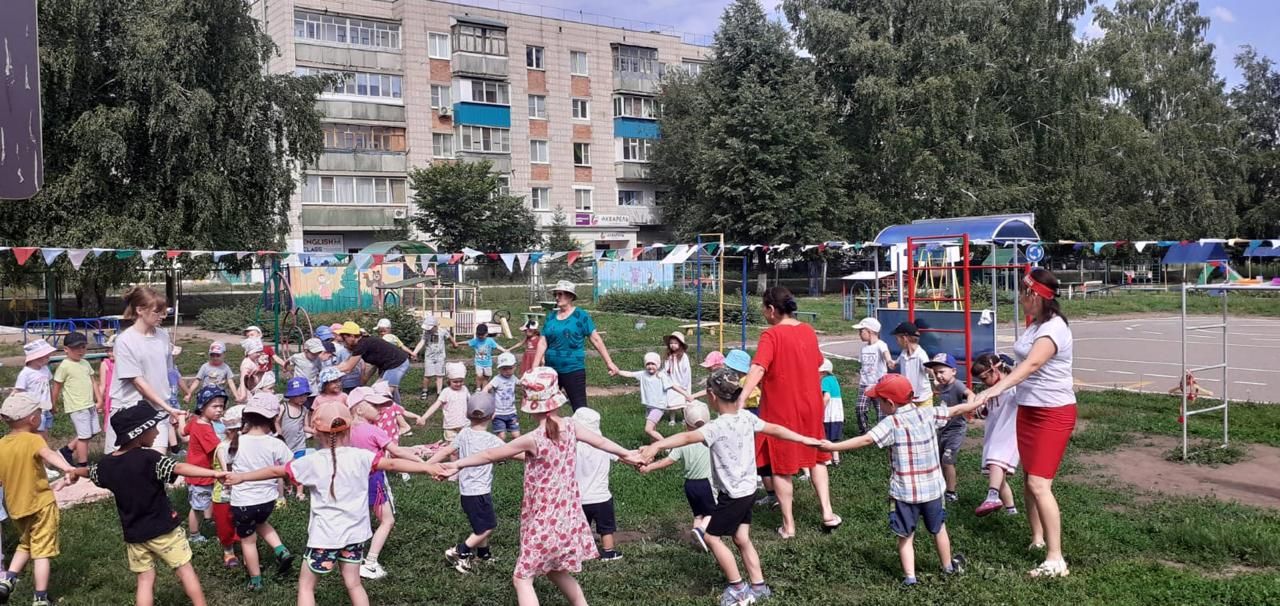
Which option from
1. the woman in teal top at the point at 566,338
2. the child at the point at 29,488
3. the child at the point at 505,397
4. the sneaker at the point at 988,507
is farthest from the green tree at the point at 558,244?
the child at the point at 29,488

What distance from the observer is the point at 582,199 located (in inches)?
2128

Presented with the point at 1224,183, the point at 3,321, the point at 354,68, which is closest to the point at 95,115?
the point at 3,321

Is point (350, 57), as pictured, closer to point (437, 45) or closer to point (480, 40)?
point (437, 45)

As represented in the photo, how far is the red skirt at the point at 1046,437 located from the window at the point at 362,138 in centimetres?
4392

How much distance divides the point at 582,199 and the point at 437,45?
39.6ft

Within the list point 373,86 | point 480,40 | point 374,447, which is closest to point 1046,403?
point 374,447

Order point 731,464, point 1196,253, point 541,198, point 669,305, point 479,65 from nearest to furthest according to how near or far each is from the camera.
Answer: point 731,464 < point 1196,253 < point 669,305 < point 479,65 < point 541,198

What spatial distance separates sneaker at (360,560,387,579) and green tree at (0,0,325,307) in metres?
25.0

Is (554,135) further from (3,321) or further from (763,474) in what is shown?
(763,474)

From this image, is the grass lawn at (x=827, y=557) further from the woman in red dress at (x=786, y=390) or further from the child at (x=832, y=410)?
the child at (x=832, y=410)

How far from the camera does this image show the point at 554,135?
2069 inches

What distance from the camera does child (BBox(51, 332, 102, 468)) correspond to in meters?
8.78

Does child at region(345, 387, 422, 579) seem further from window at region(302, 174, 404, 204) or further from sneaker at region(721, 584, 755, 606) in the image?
window at region(302, 174, 404, 204)

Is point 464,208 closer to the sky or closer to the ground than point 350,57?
closer to the ground
